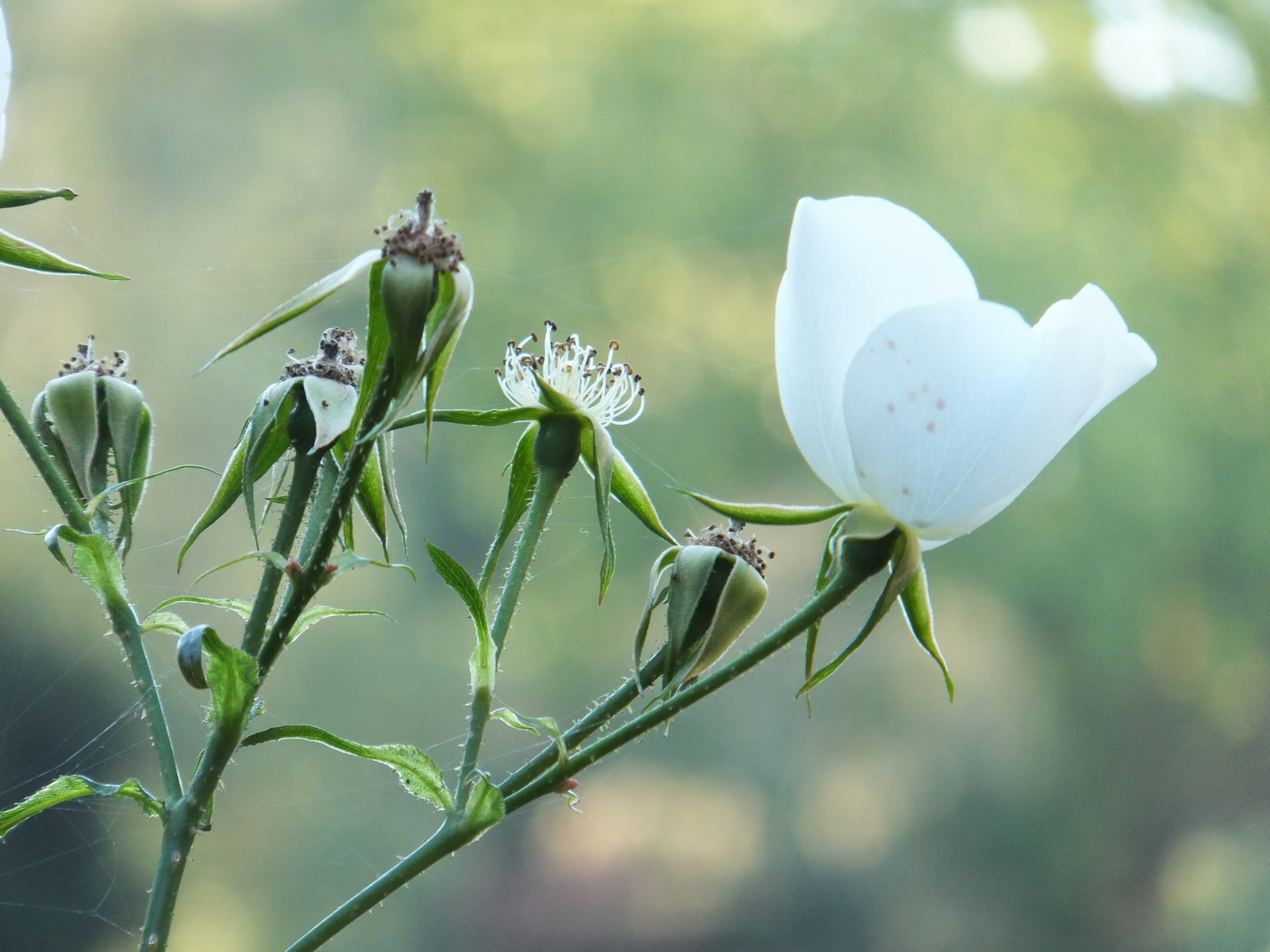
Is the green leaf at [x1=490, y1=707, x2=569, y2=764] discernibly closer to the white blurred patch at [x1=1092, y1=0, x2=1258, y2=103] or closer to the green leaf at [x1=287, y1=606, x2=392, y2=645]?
the green leaf at [x1=287, y1=606, x2=392, y2=645]

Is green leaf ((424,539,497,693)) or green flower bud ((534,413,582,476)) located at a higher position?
green flower bud ((534,413,582,476))

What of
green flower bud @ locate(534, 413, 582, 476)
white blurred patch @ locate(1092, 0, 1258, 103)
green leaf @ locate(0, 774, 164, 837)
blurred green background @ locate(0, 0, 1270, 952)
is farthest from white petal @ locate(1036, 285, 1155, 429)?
white blurred patch @ locate(1092, 0, 1258, 103)

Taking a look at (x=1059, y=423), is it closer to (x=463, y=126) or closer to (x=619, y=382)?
(x=619, y=382)

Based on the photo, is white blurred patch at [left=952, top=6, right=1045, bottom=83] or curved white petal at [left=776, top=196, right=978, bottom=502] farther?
white blurred patch at [left=952, top=6, right=1045, bottom=83]

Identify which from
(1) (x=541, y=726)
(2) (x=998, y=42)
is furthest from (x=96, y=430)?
(2) (x=998, y=42)

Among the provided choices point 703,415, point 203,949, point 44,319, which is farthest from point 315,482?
point 703,415

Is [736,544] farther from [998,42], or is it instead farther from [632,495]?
[998,42]
